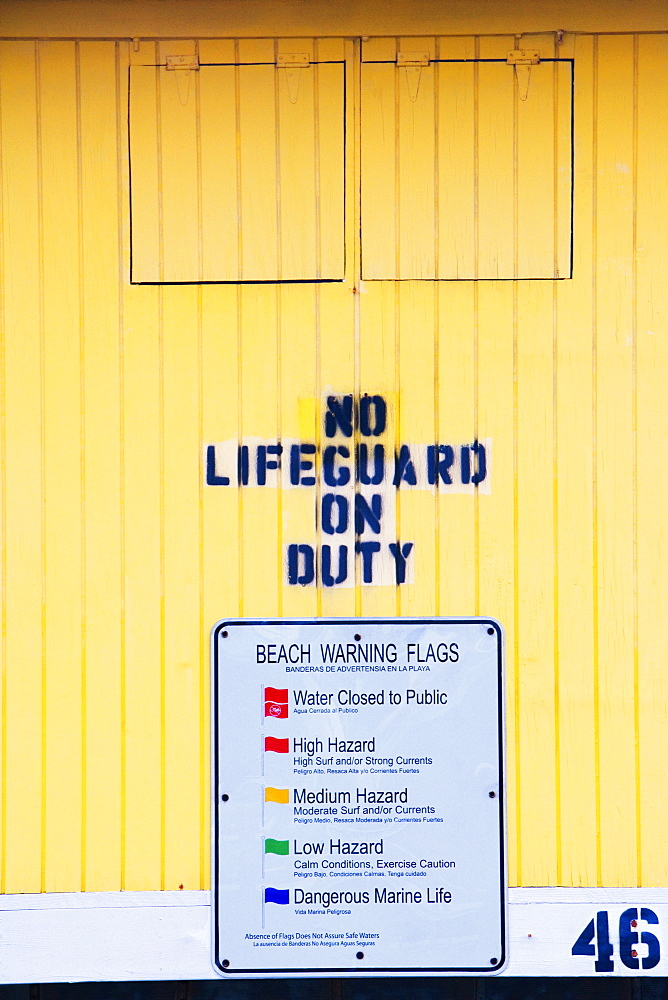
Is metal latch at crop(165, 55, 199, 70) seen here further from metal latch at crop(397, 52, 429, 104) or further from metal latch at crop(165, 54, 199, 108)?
metal latch at crop(397, 52, 429, 104)

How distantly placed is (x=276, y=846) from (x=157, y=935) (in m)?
0.36

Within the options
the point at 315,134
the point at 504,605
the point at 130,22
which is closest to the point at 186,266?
the point at 315,134

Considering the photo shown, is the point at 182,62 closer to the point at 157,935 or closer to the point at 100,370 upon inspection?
the point at 100,370

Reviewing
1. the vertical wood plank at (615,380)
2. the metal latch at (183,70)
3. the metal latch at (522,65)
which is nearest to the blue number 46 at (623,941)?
the vertical wood plank at (615,380)

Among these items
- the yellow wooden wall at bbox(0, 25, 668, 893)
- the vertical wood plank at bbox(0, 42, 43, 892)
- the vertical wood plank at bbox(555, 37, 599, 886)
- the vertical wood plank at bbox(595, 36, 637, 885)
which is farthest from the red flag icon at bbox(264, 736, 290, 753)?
the vertical wood plank at bbox(595, 36, 637, 885)

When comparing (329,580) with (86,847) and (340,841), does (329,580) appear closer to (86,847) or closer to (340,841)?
(340,841)

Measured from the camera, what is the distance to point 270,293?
83.7 inches

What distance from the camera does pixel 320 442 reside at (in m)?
2.11

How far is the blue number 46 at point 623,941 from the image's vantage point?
2.07 m

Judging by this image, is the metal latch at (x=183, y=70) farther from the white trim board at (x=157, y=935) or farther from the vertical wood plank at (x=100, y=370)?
the white trim board at (x=157, y=935)

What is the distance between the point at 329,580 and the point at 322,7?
56.6 inches

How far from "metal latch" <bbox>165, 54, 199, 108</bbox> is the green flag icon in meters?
1.85

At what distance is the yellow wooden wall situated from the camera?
2.10 metres

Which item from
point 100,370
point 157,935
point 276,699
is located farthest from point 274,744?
point 100,370
